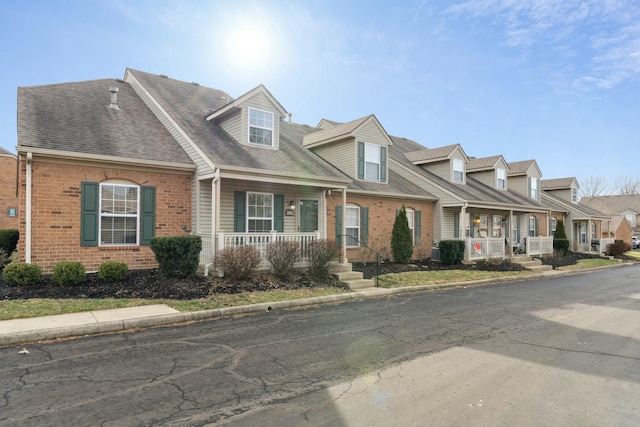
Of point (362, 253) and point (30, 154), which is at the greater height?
point (30, 154)

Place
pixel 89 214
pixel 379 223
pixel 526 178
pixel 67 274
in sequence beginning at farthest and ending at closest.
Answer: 1. pixel 526 178
2. pixel 379 223
3. pixel 89 214
4. pixel 67 274

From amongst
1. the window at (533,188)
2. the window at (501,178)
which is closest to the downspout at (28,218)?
the window at (501,178)

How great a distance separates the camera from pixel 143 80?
1554 cm

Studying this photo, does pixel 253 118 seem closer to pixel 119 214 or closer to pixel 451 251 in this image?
pixel 119 214

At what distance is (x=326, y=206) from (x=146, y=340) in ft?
33.3

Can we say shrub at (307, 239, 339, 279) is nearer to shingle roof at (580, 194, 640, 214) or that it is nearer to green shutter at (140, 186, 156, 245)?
green shutter at (140, 186, 156, 245)

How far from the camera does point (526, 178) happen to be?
27766 mm

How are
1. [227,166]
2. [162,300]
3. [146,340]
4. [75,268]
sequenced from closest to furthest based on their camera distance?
1. [146,340]
2. [162,300]
3. [75,268]
4. [227,166]

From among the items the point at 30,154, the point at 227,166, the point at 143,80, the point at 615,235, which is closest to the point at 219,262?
the point at 227,166

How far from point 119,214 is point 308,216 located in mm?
6425

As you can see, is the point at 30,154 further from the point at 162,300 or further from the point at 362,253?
the point at 362,253

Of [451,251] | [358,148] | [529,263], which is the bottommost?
[529,263]

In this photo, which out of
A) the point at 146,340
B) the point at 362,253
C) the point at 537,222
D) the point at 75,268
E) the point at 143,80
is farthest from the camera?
the point at 537,222

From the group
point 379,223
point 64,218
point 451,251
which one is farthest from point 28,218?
point 451,251
